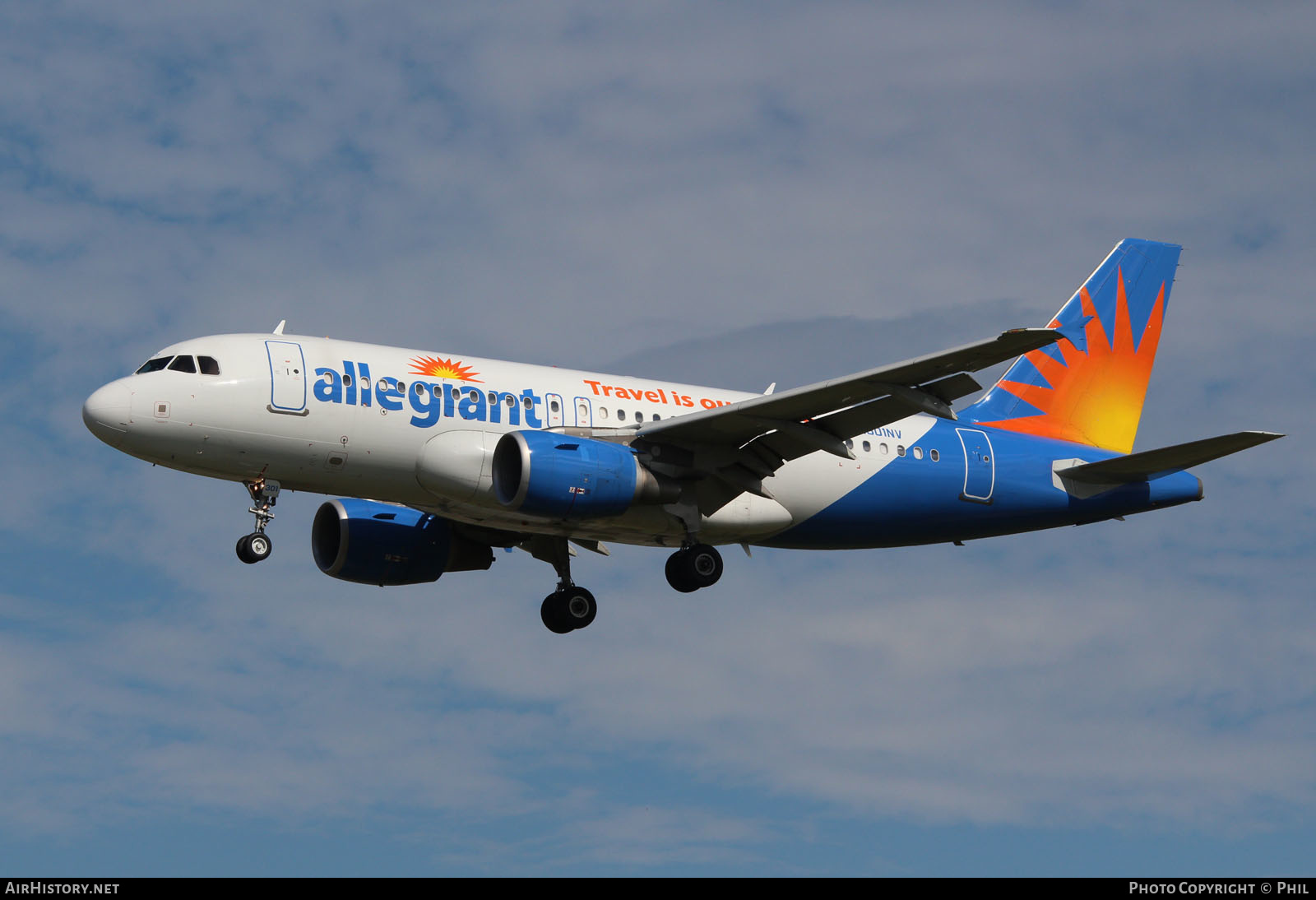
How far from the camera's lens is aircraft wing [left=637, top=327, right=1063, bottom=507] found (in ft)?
90.0

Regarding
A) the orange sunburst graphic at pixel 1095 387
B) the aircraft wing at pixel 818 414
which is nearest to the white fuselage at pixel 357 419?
the aircraft wing at pixel 818 414

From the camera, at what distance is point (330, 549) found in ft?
117

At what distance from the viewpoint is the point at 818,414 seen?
30.5 m

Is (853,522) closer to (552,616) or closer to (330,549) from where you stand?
(552,616)

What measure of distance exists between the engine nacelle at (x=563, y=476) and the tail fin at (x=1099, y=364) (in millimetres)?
10978

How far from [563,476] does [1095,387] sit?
1613 cm

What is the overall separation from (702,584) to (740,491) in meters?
2.06

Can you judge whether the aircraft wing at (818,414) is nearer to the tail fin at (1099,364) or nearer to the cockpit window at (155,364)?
the tail fin at (1099,364)

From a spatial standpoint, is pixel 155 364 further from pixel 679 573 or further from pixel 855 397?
pixel 855 397

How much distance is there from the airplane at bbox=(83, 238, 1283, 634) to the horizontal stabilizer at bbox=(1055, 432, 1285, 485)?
7 cm

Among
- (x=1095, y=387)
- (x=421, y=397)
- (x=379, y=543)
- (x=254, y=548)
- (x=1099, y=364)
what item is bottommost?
(x=254, y=548)

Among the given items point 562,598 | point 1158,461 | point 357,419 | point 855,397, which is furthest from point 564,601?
point 1158,461

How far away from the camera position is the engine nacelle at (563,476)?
29.4m

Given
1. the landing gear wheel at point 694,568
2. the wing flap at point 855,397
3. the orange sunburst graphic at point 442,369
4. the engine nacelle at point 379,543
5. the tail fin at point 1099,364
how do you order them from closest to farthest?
the wing flap at point 855,397 → the orange sunburst graphic at point 442,369 → the landing gear wheel at point 694,568 → the engine nacelle at point 379,543 → the tail fin at point 1099,364
